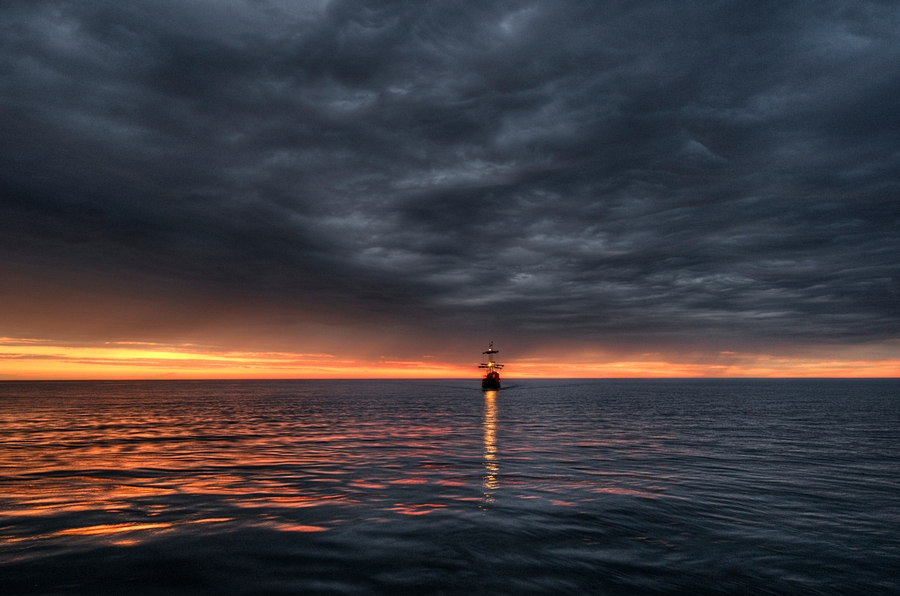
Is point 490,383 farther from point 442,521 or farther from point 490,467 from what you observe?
point 442,521

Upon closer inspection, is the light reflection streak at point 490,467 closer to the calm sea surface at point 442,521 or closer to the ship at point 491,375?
the calm sea surface at point 442,521

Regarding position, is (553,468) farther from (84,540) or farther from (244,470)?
(84,540)

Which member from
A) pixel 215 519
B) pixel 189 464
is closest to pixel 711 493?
pixel 215 519

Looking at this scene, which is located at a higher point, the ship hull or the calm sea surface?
the calm sea surface

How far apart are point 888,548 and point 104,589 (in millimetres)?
17293

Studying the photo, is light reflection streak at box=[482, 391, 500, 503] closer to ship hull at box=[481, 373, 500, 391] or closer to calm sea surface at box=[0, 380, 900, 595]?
calm sea surface at box=[0, 380, 900, 595]

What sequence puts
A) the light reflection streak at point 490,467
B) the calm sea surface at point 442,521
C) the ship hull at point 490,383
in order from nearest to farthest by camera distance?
the calm sea surface at point 442,521 → the light reflection streak at point 490,467 → the ship hull at point 490,383

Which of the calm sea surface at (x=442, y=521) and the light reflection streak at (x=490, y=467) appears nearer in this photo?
the calm sea surface at (x=442, y=521)

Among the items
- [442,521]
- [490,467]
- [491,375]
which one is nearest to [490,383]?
[491,375]

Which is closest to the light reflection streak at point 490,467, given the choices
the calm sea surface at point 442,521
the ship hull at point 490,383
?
the calm sea surface at point 442,521

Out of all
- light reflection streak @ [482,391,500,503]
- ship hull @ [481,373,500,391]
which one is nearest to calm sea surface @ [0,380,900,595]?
light reflection streak @ [482,391,500,503]

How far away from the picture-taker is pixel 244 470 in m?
21.0

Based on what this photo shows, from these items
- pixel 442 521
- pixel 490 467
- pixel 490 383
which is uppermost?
pixel 442 521

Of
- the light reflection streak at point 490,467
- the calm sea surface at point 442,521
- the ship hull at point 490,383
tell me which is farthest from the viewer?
the ship hull at point 490,383
